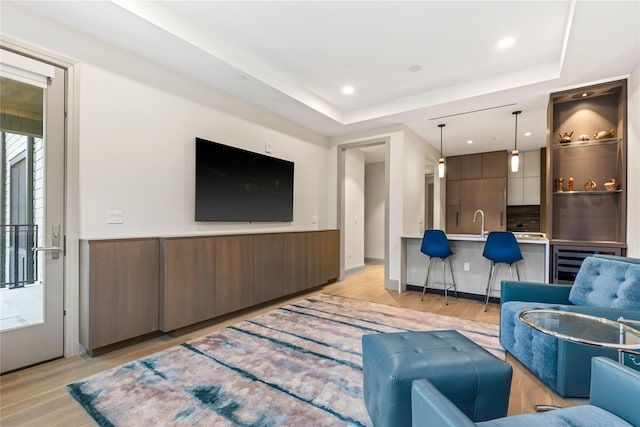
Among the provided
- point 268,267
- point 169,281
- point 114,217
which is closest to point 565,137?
point 268,267

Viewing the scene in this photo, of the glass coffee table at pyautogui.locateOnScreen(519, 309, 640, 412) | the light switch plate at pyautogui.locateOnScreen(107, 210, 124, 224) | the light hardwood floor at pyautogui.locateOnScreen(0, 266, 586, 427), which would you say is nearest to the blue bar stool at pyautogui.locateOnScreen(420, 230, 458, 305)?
the light hardwood floor at pyautogui.locateOnScreen(0, 266, 586, 427)

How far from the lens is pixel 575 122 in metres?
3.58

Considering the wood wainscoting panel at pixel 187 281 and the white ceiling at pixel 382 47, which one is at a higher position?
the white ceiling at pixel 382 47

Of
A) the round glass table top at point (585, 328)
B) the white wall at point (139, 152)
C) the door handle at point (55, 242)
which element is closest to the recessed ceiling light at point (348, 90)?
the white wall at point (139, 152)

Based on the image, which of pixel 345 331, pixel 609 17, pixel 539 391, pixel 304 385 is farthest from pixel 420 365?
pixel 609 17

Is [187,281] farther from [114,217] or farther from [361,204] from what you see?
[361,204]

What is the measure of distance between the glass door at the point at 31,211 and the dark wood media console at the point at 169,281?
0.73 feet

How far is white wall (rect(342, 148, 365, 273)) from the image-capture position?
A: 5965 millimetres

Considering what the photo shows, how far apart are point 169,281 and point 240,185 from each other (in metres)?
1.46

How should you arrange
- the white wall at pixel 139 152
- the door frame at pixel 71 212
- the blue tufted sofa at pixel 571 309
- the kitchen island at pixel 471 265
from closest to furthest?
the blue tufted sofa at pixel 571 309 → the door frame at pixel 71 212 → the white wall at pixel 139 152 → the kitchen island at pixel 471 265

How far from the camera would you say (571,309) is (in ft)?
6.17

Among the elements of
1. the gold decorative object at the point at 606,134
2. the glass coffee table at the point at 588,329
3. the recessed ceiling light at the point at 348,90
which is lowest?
the glass coffee table at the point at 588,329

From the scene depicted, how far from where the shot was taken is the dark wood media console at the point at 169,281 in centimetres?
250

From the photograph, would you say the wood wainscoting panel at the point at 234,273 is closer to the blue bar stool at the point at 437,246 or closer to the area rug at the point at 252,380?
the area rug at the point at 252,380
